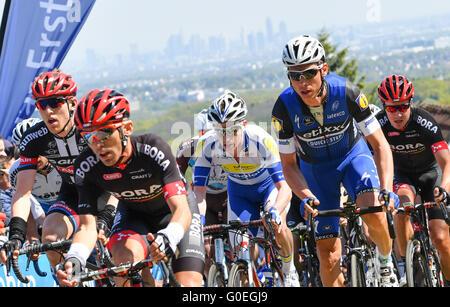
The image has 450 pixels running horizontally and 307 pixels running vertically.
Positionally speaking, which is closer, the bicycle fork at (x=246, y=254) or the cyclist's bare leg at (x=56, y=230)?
the bicycle fork at (x=246, y=254)

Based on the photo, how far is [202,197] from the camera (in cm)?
726

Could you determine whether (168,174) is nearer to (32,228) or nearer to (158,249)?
(158,249)

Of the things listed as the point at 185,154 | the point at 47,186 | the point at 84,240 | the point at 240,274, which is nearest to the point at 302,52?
the point at 240,274

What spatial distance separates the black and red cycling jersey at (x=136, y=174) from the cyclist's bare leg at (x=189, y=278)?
65cm

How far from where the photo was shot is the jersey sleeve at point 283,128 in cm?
668

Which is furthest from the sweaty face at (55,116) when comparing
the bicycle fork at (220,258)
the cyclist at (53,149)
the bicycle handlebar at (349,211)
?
the bicycle handlebar at (349,211)

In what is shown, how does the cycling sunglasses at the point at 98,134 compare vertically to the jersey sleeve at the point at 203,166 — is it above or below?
below

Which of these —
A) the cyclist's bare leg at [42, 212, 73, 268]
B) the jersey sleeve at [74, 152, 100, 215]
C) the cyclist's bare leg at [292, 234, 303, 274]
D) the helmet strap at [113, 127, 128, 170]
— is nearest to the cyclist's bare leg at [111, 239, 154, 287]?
the jersey sleeve at [74, 152, 100, 215]

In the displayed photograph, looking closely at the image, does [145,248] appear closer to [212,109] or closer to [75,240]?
[75,240]

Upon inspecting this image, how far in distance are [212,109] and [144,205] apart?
73.9 inches

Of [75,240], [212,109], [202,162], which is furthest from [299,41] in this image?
[75,240]

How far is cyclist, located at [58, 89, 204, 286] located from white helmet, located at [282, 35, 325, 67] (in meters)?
1.80

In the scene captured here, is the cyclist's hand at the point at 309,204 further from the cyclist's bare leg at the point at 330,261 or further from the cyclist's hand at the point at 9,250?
the cyclist's hand at the point at 9,250
